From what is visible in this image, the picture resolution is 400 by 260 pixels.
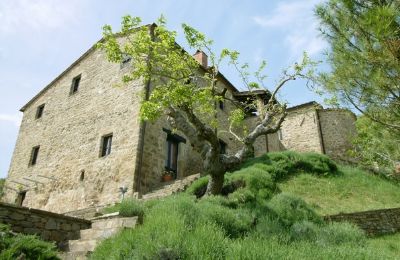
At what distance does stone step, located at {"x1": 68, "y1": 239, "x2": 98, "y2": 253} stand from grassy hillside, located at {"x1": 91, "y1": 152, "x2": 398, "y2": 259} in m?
0.80

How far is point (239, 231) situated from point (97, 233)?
2901 mm

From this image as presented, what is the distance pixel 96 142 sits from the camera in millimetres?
14344

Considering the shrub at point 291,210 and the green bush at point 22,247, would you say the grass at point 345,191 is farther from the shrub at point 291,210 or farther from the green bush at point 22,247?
the green bush at point 22,247

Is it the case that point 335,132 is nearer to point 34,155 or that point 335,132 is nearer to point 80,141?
point 80,141

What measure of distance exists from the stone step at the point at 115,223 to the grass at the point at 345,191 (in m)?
6.04

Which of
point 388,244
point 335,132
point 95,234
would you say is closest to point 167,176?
point 95,234

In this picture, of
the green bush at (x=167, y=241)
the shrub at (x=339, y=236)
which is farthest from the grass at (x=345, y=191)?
the green bush at (x=167, y=241)

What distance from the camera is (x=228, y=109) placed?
2012 cm

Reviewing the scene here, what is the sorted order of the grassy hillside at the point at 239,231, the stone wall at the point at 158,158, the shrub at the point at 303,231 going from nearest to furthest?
the grassy hillside at the point at 239,231, the shrub at the point at 303,231, the stone wall at the point at 158,158

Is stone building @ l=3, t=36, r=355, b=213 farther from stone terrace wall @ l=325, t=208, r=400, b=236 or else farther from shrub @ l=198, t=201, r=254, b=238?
shrub @ l=198, t=201, r=254, b=238

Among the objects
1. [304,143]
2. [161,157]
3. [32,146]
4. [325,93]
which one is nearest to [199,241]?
[325,93]

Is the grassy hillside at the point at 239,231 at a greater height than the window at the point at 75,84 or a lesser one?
lesser

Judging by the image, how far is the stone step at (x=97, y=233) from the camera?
6.32 meters

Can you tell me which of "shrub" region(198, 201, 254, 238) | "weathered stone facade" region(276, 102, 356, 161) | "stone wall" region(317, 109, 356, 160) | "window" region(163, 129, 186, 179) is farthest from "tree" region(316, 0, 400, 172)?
"stone wall" region(317, 109, 356, 160)
